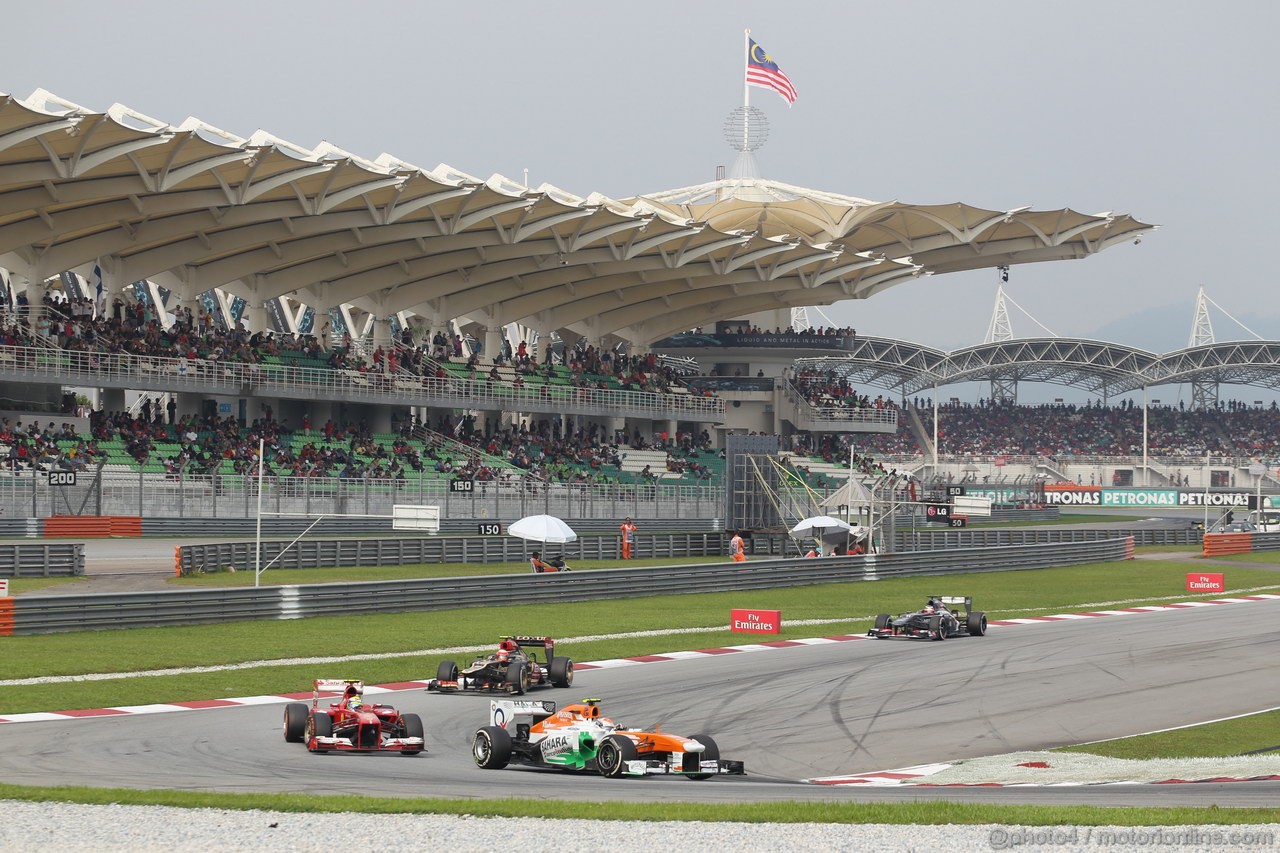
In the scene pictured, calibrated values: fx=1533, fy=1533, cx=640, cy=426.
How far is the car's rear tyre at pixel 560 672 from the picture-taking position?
66.9 ft

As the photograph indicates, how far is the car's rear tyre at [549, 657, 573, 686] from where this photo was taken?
20391 mm

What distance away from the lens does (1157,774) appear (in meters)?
14.1

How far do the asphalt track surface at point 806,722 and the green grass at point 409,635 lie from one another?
1.40 m

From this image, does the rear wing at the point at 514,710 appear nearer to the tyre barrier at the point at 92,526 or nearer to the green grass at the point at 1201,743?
the green grass at the point at 1201,743

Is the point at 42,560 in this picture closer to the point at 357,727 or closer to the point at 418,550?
the point at 418,550

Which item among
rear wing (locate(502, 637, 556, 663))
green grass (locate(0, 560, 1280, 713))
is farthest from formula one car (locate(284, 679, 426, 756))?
rear wing (locate(502, 637, 556, 663))

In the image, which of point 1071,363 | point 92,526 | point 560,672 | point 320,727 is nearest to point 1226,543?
point 92,526

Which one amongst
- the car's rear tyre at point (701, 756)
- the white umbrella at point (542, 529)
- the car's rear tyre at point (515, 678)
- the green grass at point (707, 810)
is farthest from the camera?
the white umbrella at point (542, 529)

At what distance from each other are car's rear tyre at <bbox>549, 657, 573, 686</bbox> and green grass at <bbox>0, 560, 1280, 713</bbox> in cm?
252

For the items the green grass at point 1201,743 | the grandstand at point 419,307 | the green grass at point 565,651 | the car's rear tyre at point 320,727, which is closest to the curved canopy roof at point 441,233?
the grandstand at point 419,307

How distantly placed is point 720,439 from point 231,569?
4448 cm

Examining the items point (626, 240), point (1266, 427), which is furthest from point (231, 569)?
point (1266, 427)

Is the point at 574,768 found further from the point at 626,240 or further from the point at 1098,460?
the point at 1098,460

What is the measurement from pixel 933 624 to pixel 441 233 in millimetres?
33042
